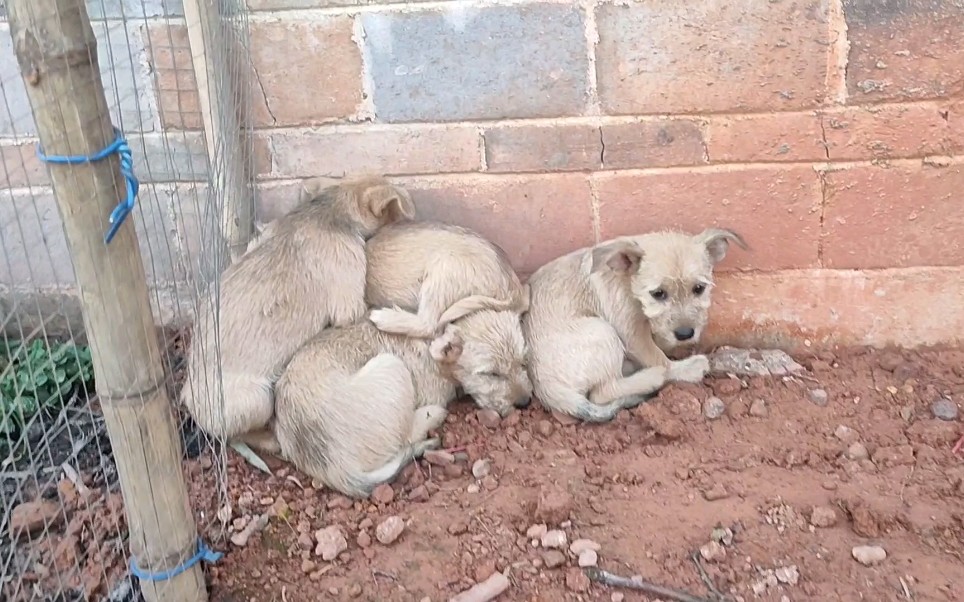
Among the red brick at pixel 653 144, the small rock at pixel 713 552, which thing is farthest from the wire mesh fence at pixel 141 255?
the small rock at pixel 713 552

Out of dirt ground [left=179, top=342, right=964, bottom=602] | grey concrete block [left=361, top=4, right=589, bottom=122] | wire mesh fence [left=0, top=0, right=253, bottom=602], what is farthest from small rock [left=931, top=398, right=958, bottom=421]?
wire mesh fence [left=0, top=0, right=253, bottom=602]

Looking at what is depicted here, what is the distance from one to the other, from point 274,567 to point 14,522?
1.12 m

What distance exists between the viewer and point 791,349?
477 cm

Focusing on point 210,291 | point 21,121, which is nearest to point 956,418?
point 210,291

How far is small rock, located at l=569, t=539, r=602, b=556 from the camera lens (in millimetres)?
3490

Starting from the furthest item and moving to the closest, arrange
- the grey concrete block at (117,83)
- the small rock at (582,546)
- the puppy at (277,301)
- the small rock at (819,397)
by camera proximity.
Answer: the grey concrete block at (117,83), the small rock at (819,397), the puppy at (277,301), the small rock at (582,546)

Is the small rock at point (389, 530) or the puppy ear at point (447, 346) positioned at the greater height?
the puppy ear at point (447, 346)

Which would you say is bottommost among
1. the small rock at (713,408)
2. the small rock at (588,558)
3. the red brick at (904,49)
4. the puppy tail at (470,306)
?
the small rock at (588,558)

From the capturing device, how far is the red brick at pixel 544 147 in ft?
14.7

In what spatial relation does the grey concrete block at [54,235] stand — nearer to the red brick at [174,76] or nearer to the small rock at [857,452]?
the red brick at [174,76]

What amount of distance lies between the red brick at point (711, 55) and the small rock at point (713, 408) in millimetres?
1421

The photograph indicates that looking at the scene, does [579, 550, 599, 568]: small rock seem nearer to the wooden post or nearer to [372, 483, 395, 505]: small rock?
[372, 483, 395, 505]: small rock

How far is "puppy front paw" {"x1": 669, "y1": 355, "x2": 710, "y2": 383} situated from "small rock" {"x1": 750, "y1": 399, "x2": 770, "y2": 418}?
0.31m

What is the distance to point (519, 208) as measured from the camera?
4.67 m
